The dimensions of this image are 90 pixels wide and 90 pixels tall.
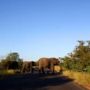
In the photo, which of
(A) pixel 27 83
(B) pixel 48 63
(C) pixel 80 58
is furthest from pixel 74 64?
(B) pixel 48 63

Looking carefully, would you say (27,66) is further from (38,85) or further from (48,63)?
(38,85)

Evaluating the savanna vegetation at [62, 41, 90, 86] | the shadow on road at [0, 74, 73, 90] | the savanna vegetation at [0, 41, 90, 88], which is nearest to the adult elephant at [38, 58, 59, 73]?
the savanna vegetation at [0, 41, 90, 88]

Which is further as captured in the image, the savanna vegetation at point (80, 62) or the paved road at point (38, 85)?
the savanna vegetation at point (80, 62)

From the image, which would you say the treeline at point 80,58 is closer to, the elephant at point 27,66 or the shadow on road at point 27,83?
the shadow on road at point 27,83

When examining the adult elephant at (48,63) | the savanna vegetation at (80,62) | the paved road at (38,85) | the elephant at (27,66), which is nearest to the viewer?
the paved road at (38,85)

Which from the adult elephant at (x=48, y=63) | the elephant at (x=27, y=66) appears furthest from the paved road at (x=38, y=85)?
the elephant at (x=27, y=66)

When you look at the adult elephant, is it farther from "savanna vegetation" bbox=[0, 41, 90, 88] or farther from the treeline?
the treeline

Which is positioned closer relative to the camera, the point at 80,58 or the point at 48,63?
the point at 80,58

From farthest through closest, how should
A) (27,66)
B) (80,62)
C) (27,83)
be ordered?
(27,66) → (80,62) → (27,83)

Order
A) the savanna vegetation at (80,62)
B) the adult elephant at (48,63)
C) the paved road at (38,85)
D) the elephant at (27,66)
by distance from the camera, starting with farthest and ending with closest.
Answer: the elephant at (27,66)
the adult elephant at (48,63)
the savanna vegetation at (80,62)
the paved road at (38,85)

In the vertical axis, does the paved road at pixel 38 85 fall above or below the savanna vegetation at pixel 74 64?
below

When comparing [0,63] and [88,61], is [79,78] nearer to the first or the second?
[88,61]

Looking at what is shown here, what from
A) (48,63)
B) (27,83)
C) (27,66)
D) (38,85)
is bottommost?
(38,85)

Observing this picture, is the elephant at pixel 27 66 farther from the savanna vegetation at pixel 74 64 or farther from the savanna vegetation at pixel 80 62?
the savanna vegetation at pixel 80 62
